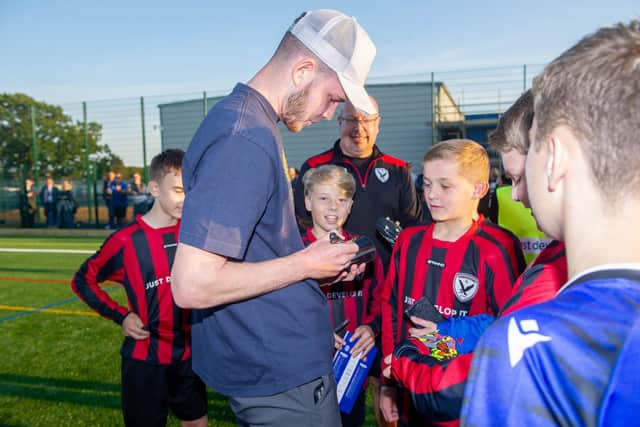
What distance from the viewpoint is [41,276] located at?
8539 mm

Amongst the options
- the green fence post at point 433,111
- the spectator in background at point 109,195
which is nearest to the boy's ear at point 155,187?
the green fence post at point 433,111

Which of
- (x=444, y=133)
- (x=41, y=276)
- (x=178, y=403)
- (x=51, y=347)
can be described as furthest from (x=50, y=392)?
(x=444, y=133)

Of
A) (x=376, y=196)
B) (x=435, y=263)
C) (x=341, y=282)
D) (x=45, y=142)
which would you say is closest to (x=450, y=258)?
(x=435, y=263)

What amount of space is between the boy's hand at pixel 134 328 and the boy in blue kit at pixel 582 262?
237cm

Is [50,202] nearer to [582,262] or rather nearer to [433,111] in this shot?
[433,111]

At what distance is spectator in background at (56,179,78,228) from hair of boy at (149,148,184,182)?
1647 centimetres

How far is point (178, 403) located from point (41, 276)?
714 centimetres

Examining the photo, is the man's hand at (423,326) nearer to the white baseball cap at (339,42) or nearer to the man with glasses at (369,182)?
the white baseball cap at (339,42)

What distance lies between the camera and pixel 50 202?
17.3 meters

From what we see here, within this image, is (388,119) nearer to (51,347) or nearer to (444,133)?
(444,133)

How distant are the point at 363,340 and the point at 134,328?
133cm

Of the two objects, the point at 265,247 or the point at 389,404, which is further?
the point at 389,404

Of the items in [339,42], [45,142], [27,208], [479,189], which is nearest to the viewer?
[339,42]

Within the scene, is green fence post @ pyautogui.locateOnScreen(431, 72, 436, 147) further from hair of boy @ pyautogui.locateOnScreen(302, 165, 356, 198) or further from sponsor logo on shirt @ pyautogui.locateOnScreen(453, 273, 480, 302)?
sponsor logo on shirt @ pyautogui.locateOnScreen(453, 273, 480, 302)
